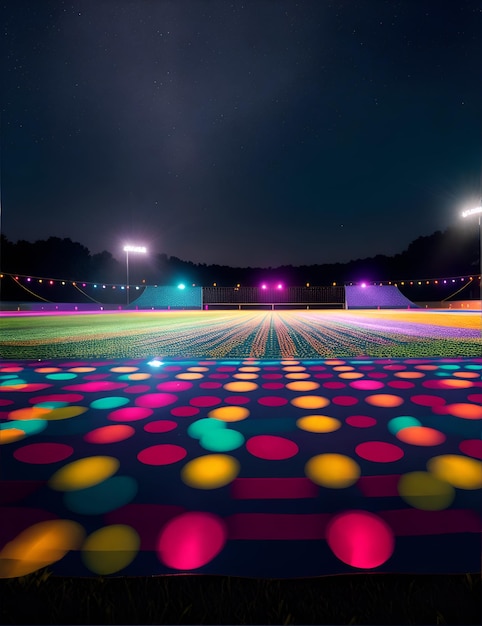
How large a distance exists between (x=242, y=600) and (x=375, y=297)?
23.7 m

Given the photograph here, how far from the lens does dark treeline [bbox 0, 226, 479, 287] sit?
85.0ft

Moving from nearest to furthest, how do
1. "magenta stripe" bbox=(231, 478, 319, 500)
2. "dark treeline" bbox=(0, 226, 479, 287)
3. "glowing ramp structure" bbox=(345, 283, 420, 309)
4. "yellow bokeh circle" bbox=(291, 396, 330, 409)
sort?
"magenta stripe" bbox=(231, 478, 319, 500) < "yellow bokeh circle" bbox=(291, 396, 330, 409) < "glowing ramp structure" bbox=(345, 283, 420, 309) < "dark treeline" bbox=(0, 226, 479, 287)

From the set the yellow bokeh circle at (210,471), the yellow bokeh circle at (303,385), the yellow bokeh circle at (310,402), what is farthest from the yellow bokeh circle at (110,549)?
the yellow bokeh circle at (303,385)

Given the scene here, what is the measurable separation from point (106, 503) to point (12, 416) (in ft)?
2.53

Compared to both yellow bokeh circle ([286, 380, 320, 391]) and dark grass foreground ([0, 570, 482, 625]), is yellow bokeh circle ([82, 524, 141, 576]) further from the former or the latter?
yellow bokeh circle ([286, 380, 320, 391])

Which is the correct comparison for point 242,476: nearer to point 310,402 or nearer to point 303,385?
point 310,402

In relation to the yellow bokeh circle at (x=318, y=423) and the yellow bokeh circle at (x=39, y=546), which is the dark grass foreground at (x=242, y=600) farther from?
the yellow bokeh circle at (x=318, y=423)

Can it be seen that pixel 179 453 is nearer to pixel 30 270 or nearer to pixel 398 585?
pixel 398 585

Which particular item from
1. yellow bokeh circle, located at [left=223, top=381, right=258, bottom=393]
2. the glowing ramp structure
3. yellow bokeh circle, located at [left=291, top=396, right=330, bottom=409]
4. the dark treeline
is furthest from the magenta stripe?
the dark treeline

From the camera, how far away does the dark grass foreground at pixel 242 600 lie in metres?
0.43

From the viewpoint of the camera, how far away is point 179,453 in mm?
886

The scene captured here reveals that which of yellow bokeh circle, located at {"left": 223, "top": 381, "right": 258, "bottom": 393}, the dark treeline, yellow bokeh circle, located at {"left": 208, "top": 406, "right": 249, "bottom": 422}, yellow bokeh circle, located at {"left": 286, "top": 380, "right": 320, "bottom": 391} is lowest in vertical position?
yellow bokeh circle, located at {"left": 286, "top": 380, "right": 320, "bottom": 391}

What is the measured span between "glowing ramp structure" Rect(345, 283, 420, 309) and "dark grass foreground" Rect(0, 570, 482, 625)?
21345mm

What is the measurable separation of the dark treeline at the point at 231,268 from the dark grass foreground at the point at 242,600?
25.3 metres
